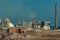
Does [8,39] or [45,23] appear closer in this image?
[8,39]

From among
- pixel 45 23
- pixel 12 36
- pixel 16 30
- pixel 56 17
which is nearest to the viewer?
pixel 12 36

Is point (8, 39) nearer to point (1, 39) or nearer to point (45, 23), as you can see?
point (1, 39)

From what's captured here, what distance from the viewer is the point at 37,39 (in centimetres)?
1984

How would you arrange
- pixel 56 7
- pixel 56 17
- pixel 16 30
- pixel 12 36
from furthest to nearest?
pixel 56 7, pixel 56 17, pixel 16 30, pixel 12 36

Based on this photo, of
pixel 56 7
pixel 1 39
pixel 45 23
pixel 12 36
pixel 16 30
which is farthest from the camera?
pixel 45 23

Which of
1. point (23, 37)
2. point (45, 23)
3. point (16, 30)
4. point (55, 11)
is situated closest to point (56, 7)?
point (55, 11)

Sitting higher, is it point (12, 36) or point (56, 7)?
point (56, 7)

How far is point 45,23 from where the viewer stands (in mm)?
47719

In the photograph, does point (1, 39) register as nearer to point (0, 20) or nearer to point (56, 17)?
point (56, 17)

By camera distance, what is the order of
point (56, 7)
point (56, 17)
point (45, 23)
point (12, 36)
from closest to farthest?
point (12, 36)
point (56, 17)
point (56, 7)
point (45, 23)

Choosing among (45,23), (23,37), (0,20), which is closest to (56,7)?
(45,23)

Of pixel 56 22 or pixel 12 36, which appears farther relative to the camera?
pixel 56 22

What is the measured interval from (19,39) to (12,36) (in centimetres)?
98

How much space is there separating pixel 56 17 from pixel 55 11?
201 cm
